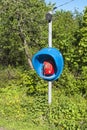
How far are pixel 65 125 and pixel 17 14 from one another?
5.59 meters

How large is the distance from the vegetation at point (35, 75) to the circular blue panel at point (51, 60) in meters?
0.92

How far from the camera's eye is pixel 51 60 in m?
7.02

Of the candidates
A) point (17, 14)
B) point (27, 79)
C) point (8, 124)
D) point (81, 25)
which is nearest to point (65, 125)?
point (8, 124)

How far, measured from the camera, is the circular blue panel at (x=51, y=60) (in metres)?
6.80

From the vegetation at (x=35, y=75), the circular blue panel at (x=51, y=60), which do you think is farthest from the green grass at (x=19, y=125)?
the circular blue panel at (x=51, y=60)

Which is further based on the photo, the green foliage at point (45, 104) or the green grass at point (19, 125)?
the green grass at point (19, 125)

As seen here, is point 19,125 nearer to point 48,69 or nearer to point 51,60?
point 48,69

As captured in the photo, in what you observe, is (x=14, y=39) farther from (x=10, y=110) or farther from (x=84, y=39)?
(x=10, y=110)

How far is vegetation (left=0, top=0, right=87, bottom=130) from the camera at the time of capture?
24.8 ft

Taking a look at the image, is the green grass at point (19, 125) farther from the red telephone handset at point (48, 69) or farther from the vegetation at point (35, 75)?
the red telephone handset at point (48, 69)

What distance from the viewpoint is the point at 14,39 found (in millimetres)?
12727

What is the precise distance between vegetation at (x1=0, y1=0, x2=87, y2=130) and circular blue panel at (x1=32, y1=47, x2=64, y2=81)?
36.2 inches

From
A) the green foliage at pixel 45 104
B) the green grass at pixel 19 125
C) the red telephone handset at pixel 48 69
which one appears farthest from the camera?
the green grass at pixel 19 125

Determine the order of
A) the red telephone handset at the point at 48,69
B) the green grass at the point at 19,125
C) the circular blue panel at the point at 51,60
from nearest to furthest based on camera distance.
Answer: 1. the circular blue panel at the point at 51,60
2. the red telephone handset at the point at 48,69
3. the green grass at the point at 19,125
